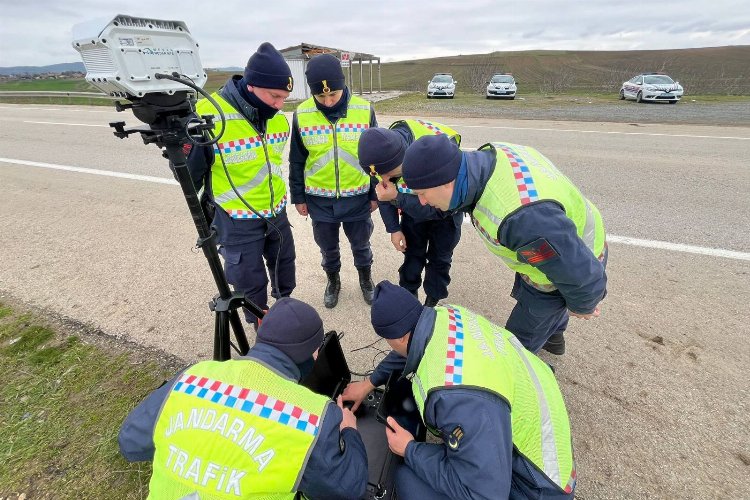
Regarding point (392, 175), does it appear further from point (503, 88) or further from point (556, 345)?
point (503, 88)

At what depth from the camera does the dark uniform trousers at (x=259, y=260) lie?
2.78 m

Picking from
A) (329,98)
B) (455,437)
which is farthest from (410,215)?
(455,437)

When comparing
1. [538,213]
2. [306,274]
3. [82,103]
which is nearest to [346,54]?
[82,103]

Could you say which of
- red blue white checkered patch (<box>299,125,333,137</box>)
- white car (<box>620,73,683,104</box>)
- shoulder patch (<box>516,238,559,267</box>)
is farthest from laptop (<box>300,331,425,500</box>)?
white car (<box>620,73,683,104</box>)

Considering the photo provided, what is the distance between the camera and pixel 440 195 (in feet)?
6.21

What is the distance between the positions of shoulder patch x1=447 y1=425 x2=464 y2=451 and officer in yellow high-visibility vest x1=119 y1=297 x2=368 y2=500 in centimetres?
36

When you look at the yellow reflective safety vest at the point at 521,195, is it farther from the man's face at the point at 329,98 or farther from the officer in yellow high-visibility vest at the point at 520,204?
the man's face at the point at 329,98

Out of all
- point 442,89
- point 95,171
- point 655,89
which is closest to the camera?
point 95,171

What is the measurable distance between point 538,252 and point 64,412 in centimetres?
277

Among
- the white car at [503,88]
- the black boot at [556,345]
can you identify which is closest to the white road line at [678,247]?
the black boot at [556,345]

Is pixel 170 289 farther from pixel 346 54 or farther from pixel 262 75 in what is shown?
pixel 346 54

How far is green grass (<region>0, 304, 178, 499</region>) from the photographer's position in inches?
81.1

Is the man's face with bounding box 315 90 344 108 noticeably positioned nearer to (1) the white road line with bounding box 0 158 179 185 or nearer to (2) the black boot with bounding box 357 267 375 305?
(2) the black boot with bounding box 357 267 375 305

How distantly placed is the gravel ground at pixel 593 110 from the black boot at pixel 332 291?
10.1 meters
